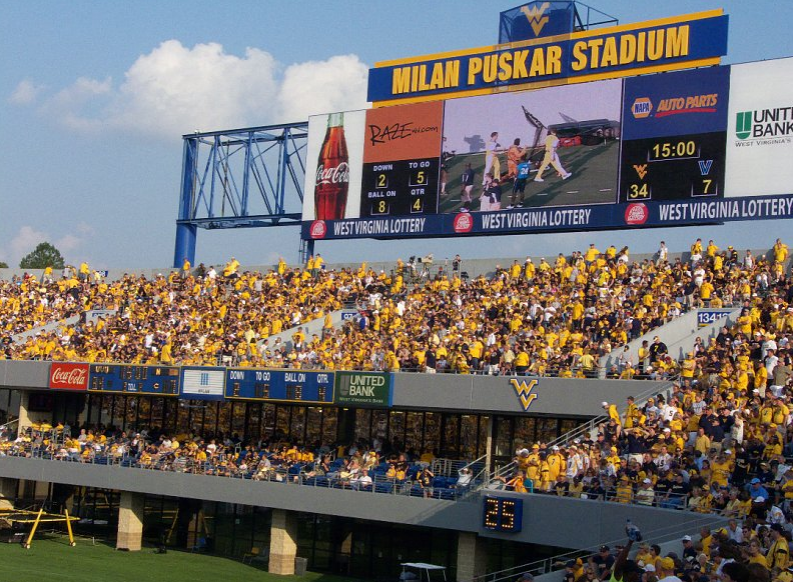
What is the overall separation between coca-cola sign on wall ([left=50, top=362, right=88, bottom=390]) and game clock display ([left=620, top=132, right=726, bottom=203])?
1650cm

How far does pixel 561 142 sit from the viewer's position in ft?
106

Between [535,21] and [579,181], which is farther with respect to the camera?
[535,21]

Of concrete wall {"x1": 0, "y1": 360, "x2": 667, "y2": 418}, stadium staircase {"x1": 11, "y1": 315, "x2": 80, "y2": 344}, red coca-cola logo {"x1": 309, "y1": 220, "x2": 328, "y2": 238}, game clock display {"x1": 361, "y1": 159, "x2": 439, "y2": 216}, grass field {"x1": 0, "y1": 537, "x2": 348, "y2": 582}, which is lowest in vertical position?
grass field {"x1": 0, "y1": 537, "x2": 348, "y2": 582}

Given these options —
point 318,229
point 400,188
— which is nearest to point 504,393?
point 400,188

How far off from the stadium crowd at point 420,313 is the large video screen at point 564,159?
1323 millimetres

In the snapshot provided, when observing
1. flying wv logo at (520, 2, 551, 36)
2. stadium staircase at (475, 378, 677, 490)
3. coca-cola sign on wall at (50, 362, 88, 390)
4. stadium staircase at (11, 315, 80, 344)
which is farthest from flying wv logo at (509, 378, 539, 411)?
stadium staircase at (11, 315, 80, 344)

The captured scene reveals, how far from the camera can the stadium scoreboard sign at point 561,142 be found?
29.4 meters

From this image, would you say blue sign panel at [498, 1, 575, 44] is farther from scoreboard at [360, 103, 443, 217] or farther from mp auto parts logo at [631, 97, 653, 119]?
mp auto parts logo at [631, 97, 653, 119]

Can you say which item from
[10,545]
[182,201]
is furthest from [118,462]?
[182,201]

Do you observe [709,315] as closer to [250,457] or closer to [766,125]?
[766,125]

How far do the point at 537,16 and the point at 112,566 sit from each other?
750 inches

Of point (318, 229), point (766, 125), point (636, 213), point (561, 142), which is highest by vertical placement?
point (766, 125)

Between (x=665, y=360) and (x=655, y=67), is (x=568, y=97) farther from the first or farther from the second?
(x=665, y=360)

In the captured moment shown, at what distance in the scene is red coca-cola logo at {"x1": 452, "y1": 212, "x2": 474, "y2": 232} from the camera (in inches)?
1325
